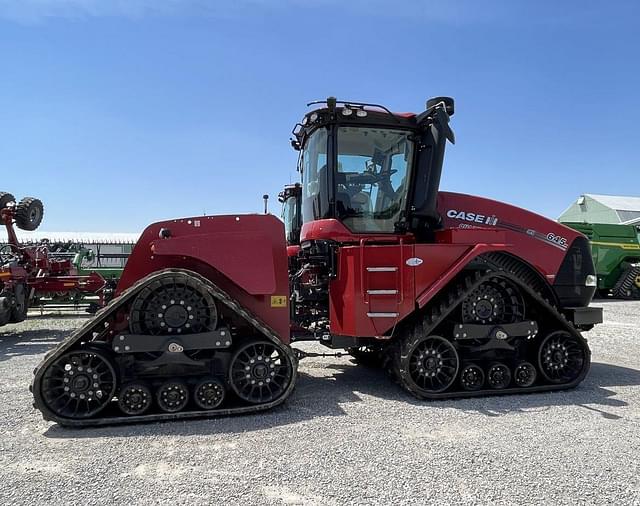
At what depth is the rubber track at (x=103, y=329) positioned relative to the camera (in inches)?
173

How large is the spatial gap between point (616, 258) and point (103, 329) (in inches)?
827

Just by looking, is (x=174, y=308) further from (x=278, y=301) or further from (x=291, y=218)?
(x=291, y=218)

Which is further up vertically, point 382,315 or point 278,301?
point 278,301

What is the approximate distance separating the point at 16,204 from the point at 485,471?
11.3 metres

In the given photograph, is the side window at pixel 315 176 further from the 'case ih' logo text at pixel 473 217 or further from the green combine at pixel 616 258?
the green combine at pixel 616 258

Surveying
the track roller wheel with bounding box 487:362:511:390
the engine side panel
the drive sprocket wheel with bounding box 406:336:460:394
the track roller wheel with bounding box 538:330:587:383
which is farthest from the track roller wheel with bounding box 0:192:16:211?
the track roller wheel with bounding box 538:330:587:383

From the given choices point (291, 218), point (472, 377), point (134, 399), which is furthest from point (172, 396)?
point (291, 218)

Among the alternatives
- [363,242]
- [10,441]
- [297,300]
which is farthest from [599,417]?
[10,441]

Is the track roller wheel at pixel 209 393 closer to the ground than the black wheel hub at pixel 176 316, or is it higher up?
closer to the ground

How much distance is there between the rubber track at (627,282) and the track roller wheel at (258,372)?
64.7 ft

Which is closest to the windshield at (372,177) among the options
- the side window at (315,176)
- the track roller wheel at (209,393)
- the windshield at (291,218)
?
the side window at (315,176)

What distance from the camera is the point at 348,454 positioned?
12.7ft

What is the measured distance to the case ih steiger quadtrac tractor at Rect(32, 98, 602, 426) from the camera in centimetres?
470

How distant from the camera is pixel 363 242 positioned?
5.70m
